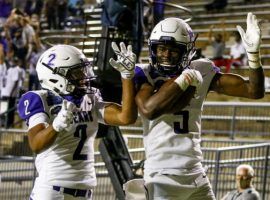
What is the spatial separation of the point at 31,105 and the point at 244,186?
325cm

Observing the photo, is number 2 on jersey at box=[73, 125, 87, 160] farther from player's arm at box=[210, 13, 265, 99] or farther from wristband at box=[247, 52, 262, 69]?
wristband at box=[247, 52, 262, 69]

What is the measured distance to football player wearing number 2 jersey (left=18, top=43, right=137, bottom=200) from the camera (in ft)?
14.3

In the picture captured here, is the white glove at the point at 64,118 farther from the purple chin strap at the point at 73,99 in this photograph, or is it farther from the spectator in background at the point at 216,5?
the spectator in background at the point at 216,5

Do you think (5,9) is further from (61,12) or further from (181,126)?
(181,126)

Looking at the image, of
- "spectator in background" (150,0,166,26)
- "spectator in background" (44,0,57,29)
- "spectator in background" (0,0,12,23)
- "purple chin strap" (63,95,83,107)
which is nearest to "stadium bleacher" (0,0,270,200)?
"spectator in background" (150,0,166,26)

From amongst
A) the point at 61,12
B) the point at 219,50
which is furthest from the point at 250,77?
the point at 61,12

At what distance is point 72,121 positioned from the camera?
425cm

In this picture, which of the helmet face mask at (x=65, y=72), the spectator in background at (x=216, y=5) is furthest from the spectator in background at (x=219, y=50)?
the helmet face mask at (x=65, y=72)

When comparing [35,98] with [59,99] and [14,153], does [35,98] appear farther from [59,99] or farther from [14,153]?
[14,153]

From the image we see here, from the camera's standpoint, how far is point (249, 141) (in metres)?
9.30

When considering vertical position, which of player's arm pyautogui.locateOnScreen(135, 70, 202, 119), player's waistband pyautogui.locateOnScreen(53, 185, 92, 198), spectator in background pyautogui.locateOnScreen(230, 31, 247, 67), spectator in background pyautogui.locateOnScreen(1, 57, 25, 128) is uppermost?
player's arm pyautogui.locateOnScreen(135, 70, 202, 119)

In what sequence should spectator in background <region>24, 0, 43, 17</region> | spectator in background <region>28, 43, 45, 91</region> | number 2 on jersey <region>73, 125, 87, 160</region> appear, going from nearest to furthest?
number 2 on jersey <region>73, 125, 87, 160</region>
spectator in background <region>28, 43, 45, 91</region>
spectator in background <region>24, 0, 43, 17</region>

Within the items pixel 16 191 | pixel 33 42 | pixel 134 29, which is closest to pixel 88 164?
pixel 134 29

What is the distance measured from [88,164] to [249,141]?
508cm
